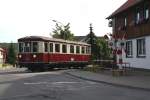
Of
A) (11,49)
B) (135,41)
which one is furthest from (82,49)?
(11,49)

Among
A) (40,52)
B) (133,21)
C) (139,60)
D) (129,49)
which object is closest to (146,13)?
(133,21)

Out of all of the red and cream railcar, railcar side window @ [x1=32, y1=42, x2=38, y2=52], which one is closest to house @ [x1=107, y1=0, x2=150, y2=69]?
the red and cream railcar

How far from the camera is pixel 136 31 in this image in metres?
33.9

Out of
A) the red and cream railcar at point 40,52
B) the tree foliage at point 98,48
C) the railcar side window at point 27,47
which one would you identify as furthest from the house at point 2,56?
the railcar side window at point 27,47

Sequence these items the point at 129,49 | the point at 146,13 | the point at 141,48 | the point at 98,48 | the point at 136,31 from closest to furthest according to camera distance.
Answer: the point at 146,13
the point at 141,48
the point at 136,31
the point at 129,49
the point at 98,48

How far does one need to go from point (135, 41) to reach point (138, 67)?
7.88 ft

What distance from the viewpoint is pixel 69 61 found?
42594 mm

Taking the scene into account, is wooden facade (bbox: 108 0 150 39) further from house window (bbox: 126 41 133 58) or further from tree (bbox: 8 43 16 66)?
tree (bbox: 8 43 16 66)

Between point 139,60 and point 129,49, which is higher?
point 129,49

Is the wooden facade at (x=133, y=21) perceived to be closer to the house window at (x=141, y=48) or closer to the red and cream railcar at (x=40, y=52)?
the house window at (x=141, y=48)

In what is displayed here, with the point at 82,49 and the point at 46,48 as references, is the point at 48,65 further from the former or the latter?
the point at 82,49

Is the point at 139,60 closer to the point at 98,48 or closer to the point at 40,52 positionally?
the point at 40,52

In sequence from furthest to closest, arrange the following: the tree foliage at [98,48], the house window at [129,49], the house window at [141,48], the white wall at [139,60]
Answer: the tree foliage at [98,48], the house window at [129,49], the house window at [141,48], the white wall at [139,60]

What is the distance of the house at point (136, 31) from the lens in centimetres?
3155
